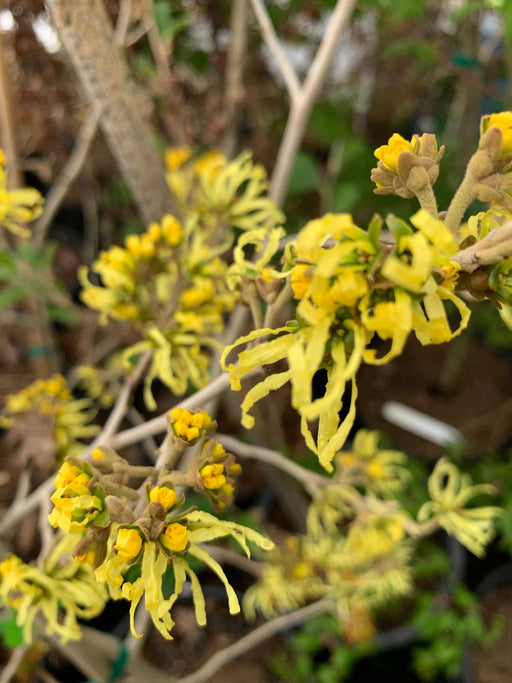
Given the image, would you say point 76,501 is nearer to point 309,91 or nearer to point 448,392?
point 309,91

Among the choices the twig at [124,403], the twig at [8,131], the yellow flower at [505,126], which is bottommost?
the twig at [124,403]

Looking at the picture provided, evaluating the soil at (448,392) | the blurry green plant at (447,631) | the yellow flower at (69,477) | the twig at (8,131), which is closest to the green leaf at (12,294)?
the twig at (8,131)

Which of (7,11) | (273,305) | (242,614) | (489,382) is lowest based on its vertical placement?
(489,382)

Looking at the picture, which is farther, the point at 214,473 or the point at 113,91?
the point at 113,91

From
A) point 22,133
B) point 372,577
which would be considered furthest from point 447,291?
point 22,133

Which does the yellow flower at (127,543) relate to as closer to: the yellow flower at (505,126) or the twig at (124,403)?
the twig at (124,403)

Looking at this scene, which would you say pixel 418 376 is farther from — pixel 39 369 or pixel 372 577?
pixel 39 369

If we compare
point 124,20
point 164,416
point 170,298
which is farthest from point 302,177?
point 164,416
